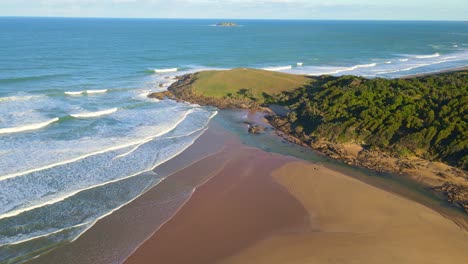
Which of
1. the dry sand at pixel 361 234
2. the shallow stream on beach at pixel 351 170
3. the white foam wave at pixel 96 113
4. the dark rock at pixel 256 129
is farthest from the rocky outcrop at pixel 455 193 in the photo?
the white foam wave at pixel 96 113

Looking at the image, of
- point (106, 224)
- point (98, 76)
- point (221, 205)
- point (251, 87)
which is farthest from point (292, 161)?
point (98, 76)

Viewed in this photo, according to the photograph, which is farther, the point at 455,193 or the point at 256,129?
the point at 256,129

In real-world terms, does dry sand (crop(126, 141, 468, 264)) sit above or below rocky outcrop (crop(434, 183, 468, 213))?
below

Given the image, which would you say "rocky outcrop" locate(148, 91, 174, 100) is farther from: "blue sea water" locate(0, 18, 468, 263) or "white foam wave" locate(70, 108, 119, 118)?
"white foam wave" locate(70, 108, 119, 118)

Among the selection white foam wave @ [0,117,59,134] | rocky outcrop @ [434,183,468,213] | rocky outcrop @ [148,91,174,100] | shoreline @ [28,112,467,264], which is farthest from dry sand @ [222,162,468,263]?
rocky outcrop @ [148,91,174,100]

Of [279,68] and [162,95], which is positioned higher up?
[279,68]

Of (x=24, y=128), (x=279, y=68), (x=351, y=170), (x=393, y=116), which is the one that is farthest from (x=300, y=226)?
(x=279, y=68)

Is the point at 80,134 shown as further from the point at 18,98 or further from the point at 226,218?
the point at 226,218
